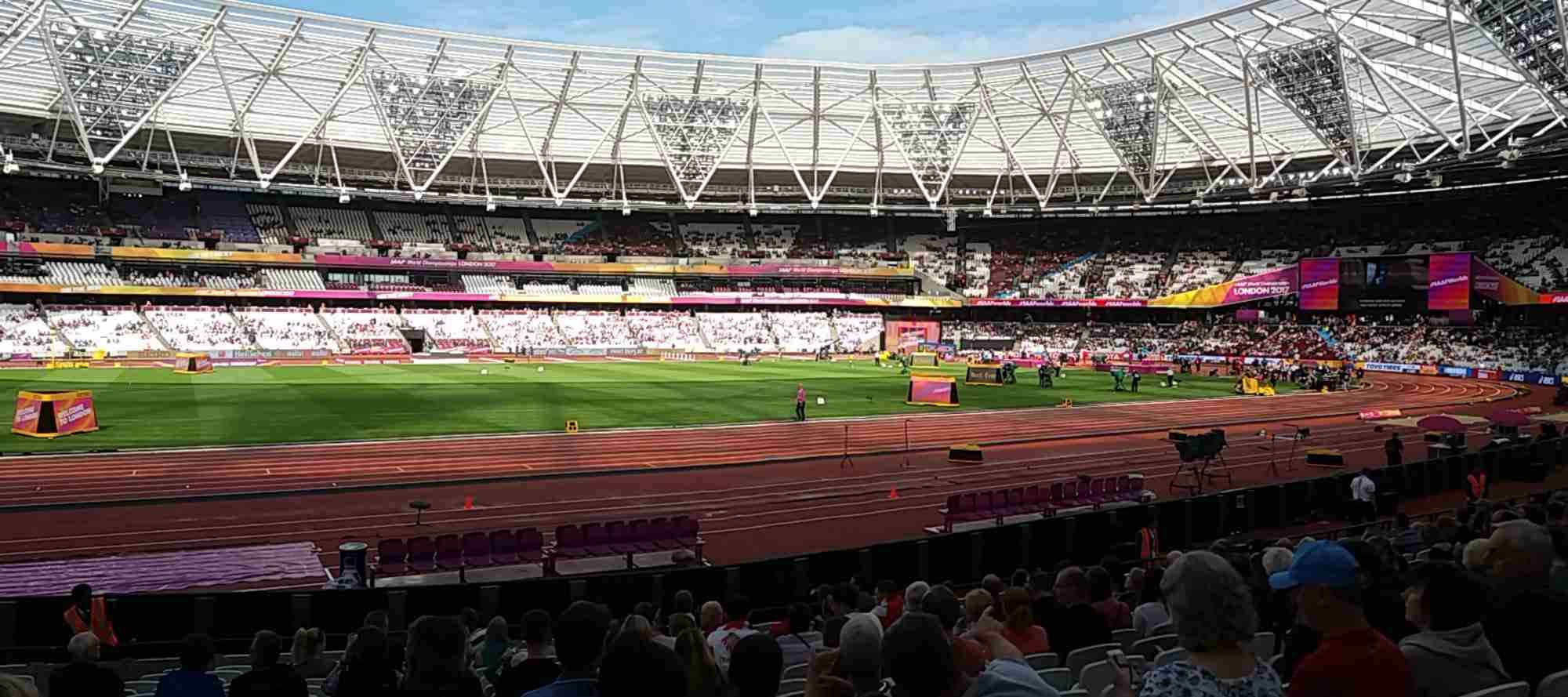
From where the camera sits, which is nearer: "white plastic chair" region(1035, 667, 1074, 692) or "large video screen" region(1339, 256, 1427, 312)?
"white plastic chair" region(1035, 667, 1074, 692)

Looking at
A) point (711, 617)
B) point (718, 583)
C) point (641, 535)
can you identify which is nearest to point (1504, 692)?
point (711, 617)

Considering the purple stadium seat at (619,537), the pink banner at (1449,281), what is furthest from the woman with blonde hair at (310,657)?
the pink banner at (1449,281)

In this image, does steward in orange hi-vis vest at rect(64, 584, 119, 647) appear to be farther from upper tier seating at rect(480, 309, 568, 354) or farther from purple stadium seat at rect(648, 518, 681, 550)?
upper tier seating at rect(480, 309, 568, 354)

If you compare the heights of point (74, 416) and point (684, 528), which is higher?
point (74, 416)

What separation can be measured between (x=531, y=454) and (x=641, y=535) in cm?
1229

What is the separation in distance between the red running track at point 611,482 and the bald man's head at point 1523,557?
12016mm

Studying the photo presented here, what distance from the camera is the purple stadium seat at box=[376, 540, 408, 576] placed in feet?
43.4

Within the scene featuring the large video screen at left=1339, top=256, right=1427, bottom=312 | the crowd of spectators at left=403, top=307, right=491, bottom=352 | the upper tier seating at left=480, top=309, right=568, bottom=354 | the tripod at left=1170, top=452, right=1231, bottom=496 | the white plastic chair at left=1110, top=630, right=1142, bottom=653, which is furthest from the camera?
the upper tier seating at left=480, top=309, right=568, bottom=354

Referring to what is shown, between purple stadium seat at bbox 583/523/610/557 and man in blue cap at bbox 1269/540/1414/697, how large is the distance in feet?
38.4

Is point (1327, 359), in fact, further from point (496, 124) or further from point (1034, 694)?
A: point (1034, 694)

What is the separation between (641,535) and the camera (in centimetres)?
1481

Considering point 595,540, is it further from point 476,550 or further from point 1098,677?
point 1098,677

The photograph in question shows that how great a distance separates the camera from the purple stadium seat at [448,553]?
1348cm

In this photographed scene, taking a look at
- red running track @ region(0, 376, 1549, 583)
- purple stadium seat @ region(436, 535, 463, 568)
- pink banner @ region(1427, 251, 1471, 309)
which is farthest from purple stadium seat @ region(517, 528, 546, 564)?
pink banner @ region(1427, 251, 1471, 309)
